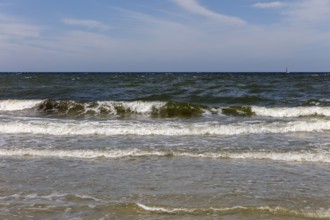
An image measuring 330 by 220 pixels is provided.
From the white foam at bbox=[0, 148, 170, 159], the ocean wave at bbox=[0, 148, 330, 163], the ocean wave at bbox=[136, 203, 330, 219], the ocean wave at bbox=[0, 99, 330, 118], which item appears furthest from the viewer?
the ocean wave at bbox=[0, 99, 330, 118]

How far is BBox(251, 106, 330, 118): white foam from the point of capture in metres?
18.2

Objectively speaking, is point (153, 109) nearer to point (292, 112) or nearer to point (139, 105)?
point (139, 105)

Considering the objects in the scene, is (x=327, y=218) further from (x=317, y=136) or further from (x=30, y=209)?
(x=317, y=136)

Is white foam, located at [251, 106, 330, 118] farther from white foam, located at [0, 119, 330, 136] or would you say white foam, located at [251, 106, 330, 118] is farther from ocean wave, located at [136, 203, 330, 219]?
ocean wave, located at [136, 203, 330, 219]

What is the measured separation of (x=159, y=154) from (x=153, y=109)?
1058cm

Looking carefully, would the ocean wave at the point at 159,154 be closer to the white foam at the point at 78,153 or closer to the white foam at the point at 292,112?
the white foam at the point at 78,153

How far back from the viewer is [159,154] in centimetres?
946

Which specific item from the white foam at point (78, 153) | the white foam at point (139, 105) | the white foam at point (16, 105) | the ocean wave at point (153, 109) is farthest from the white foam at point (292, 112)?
the white foam at point (16, 105)

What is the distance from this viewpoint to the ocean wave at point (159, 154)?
9094 mm

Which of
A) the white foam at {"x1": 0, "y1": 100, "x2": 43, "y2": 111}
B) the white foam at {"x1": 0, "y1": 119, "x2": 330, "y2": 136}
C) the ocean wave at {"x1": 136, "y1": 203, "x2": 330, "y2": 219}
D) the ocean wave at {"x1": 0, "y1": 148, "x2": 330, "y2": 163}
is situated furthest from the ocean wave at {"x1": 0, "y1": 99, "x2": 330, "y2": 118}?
the ocean wave at {"x1": 136, "y1": 203, "x2": 330, "y2": 219}

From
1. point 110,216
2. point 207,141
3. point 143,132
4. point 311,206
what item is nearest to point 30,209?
point 110,216

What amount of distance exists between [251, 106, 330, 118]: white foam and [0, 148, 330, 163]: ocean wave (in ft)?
30.2

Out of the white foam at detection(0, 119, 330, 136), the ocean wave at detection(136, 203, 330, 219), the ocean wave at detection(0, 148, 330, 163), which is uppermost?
the white foam at detection(0, 119, 330, 136)

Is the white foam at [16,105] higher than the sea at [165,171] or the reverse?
higher
